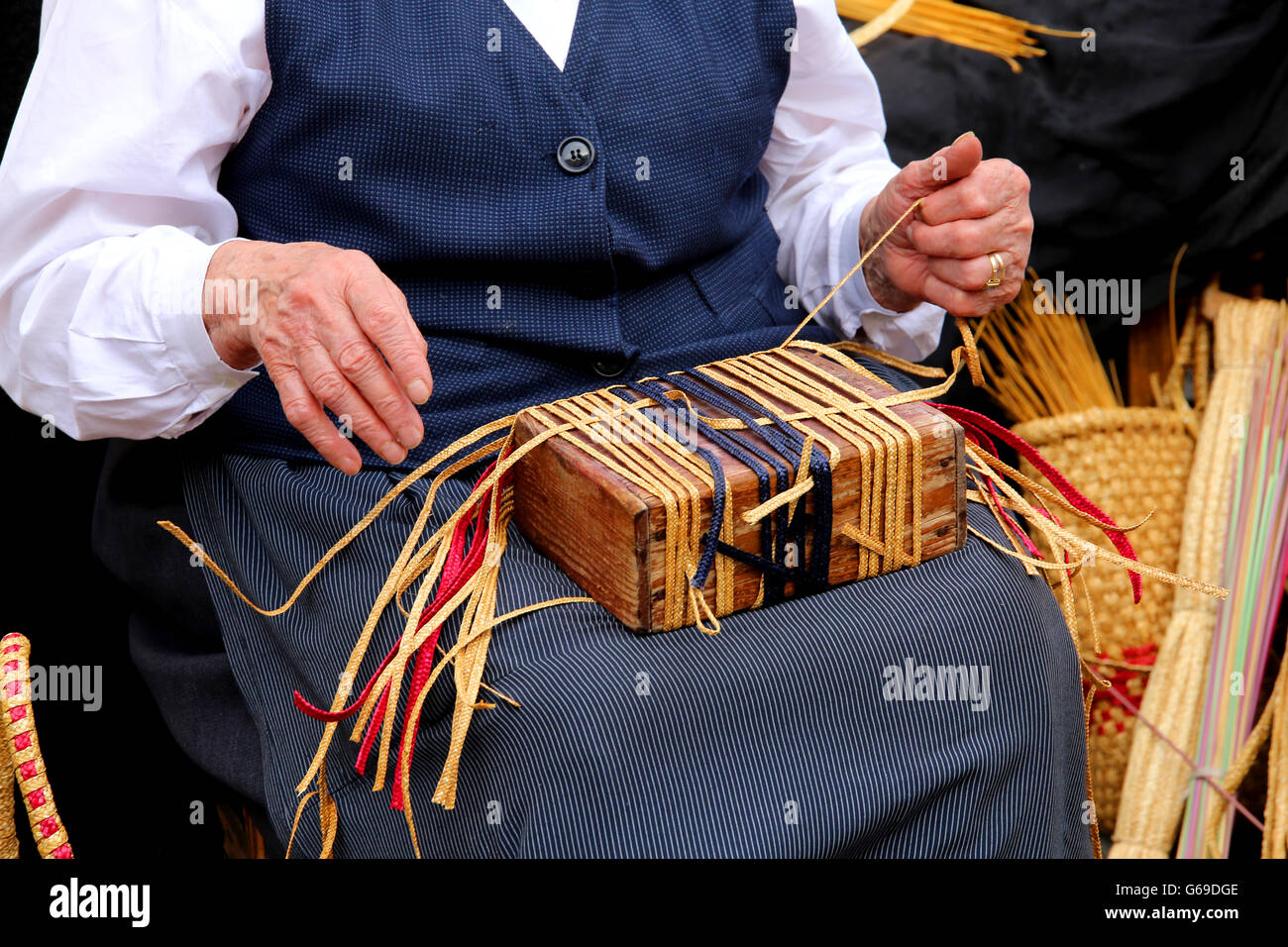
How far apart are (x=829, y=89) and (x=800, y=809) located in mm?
797

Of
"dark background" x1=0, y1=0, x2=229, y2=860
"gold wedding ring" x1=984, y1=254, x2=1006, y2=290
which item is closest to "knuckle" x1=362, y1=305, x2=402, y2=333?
"gold wedding ring" x1=984, y1=254, x2=1006, y2=290

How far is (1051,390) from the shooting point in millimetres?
1860

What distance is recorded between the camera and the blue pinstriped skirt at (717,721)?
35.4 inches

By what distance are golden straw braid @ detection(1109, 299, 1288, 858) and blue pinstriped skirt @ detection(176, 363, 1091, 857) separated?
2.06ft

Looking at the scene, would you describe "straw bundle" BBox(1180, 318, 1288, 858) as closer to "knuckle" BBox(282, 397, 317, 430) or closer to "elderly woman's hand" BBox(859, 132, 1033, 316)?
"elderly woman's hand" BBox(859, 132, 1033, 316)

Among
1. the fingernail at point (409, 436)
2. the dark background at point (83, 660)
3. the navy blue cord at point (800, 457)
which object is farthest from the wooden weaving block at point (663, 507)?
the dark background at point (83, 660)

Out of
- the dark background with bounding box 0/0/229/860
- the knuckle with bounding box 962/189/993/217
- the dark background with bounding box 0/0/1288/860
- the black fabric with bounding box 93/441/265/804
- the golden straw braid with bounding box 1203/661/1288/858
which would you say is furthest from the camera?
the dark background with bounding box 0/0/1288/860

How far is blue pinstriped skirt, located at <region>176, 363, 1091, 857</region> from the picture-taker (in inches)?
35.4

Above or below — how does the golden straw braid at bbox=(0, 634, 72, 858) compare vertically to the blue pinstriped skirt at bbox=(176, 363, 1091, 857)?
below

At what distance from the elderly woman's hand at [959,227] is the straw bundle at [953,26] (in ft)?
2.26

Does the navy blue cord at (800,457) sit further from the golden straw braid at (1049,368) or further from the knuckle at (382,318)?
the golden straw braid at (1049,368)

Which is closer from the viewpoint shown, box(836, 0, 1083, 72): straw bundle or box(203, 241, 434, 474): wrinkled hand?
box(203, 241, 434, 474): wrinkled hand
